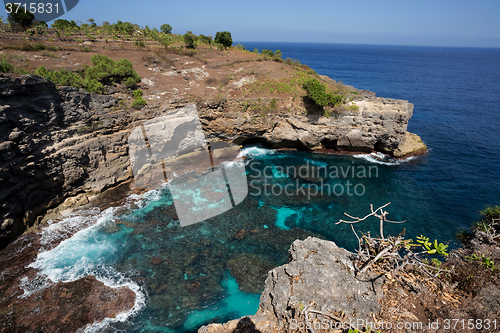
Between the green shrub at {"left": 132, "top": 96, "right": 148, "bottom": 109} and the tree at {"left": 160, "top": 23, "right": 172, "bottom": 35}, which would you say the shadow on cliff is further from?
the tree at {"left": 160, "top": 23, "right": 172, "bottom": 35}

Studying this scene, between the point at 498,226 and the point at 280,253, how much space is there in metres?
12.3

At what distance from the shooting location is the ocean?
1423cm

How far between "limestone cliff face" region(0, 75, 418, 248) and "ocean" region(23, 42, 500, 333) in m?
2.39

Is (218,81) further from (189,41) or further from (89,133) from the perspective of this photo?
(89,133)

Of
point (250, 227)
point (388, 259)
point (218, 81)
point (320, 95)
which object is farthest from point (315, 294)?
point (218, 81)

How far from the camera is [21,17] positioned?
30688mm

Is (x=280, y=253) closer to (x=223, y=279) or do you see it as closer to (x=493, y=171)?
(x=223, y=279)

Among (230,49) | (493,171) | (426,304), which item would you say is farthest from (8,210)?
(493,171)

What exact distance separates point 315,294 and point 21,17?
46.2 m

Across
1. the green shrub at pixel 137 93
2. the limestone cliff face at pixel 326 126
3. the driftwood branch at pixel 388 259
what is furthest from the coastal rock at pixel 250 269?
the green shrub at pixel 137 93

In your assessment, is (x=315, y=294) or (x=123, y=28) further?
(x=123, y=28)

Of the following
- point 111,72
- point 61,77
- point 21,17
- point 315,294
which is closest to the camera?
point 315,294

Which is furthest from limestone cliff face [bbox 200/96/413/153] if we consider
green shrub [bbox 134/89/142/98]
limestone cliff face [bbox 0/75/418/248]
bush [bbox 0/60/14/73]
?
bush [bbox 0/60/14/73]

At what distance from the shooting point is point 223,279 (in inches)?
605
